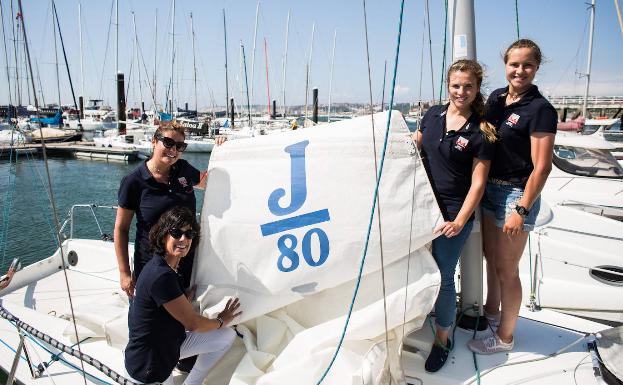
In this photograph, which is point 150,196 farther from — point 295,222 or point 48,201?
point 48,201

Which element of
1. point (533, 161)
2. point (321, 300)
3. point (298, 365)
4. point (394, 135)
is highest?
point (394, 135)

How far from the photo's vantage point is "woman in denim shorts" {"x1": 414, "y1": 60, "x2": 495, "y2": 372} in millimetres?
2562

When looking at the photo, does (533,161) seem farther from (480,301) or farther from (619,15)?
(619,15)

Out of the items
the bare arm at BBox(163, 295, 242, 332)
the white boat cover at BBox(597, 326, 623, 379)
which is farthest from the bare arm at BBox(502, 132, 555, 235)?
the bare arm at BBox(163, 295, 242, 332)

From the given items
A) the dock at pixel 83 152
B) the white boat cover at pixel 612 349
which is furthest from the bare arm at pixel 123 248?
the dock at pixel 83 152

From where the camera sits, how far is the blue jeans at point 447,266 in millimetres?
2721

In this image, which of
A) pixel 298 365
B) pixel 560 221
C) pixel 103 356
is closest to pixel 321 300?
pixel 298 365

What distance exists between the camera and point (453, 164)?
2.67 m

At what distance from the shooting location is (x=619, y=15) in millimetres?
2910

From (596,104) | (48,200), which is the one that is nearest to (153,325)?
(48,200)

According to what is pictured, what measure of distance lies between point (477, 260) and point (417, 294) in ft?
2.44

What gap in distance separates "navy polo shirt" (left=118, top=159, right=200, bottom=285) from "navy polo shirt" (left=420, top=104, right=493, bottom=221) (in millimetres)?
1860

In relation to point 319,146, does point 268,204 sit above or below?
below

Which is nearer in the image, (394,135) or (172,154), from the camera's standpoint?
(394,135)
